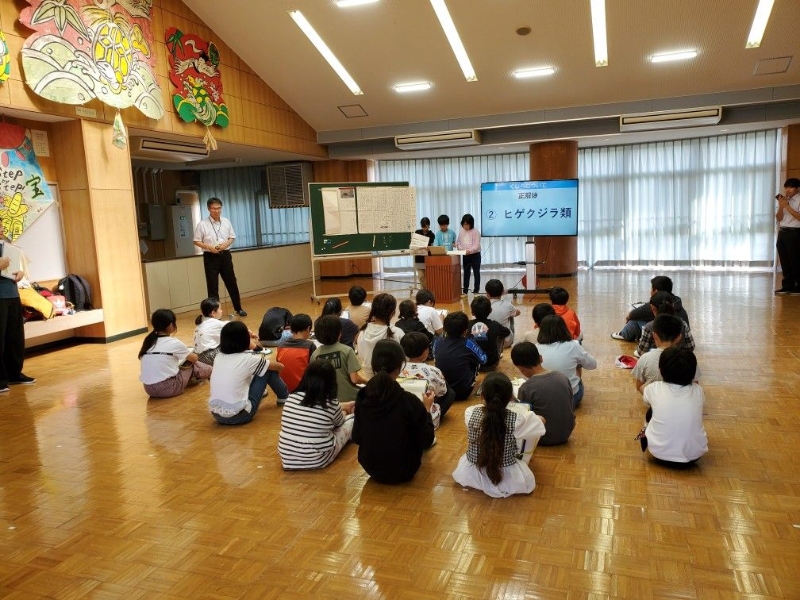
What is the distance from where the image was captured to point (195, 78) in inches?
333

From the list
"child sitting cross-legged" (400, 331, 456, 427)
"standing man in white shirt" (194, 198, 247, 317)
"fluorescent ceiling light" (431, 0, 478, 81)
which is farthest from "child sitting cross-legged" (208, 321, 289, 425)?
"fluorescent ceiling light" (431, 0, 478, 81)

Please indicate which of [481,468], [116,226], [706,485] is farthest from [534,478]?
[116,226]

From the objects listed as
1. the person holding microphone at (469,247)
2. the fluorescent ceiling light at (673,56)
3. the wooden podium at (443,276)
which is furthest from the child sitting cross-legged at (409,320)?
the fluorescent ceiling light at (673,56)

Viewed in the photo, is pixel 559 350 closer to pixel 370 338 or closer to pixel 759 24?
pixel 370 338

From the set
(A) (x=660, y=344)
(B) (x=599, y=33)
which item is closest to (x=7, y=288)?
(A) (x=660, y=344)

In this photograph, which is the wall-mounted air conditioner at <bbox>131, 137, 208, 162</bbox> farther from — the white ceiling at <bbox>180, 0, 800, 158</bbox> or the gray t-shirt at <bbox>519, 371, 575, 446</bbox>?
the gray t-shirt at <bbox>519, 371, 575, 446</bbox>

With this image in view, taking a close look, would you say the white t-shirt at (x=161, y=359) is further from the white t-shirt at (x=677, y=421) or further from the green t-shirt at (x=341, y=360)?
the white t-shirt at (x=677, y=421)

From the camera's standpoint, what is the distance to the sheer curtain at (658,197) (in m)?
11.7

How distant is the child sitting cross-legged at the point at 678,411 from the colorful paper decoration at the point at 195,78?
281 inches

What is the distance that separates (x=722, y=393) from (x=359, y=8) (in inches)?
242

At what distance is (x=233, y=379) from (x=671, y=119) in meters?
8.56

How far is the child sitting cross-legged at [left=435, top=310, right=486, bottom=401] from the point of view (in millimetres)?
4328

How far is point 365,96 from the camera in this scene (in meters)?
10.2

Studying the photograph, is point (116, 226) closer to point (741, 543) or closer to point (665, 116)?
point (741, 543)
